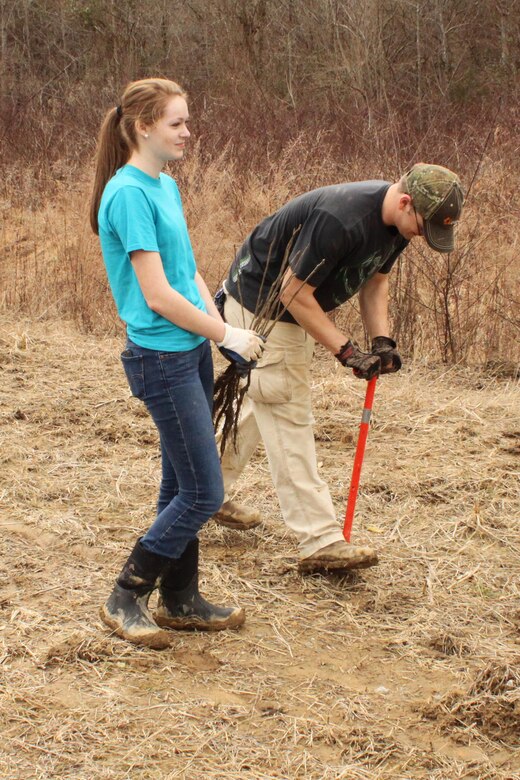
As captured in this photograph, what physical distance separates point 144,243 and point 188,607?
1.37 m

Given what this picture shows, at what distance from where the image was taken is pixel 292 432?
3836 millimetres

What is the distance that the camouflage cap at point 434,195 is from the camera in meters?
3.40

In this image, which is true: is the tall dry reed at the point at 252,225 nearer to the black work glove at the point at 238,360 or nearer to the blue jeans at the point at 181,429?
the black work glove at the point at 238,360

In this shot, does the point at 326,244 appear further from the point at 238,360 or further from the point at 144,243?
the point at 144,243

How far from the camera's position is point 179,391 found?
2965 millimetres

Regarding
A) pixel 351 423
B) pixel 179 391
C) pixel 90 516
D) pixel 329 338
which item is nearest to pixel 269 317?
pixel 329 338

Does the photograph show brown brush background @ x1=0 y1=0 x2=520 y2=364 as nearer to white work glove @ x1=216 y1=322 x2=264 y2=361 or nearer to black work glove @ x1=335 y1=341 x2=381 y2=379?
black work glove @ x1=335 y1=341 x2=381 y2=379

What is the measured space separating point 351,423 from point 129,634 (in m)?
2.76

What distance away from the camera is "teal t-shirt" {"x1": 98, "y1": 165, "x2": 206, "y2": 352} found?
2783 millimetres

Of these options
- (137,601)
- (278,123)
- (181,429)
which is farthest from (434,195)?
(278,123)

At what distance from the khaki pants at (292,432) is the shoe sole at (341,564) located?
5cm

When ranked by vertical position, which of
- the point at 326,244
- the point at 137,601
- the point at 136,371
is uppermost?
the point at 326,244

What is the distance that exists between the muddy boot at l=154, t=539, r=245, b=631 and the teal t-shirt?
0.83 meters

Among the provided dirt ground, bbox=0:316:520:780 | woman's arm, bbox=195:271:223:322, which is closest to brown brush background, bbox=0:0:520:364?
dirt ground, bbox=0:316:520:780
